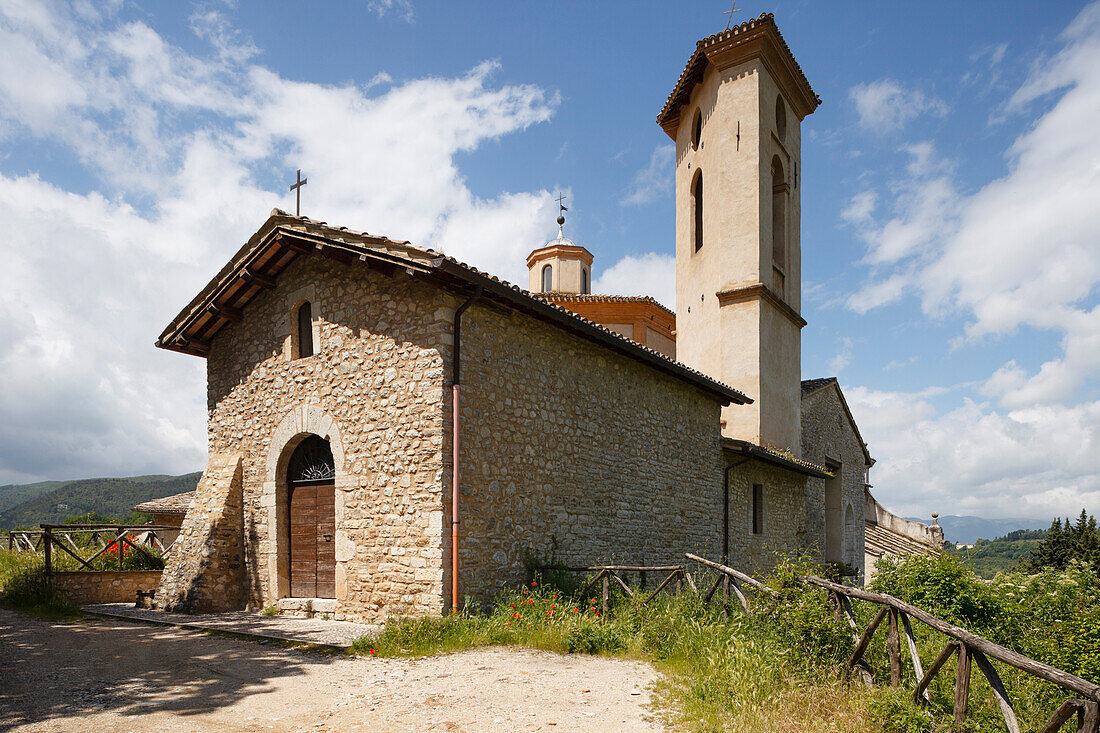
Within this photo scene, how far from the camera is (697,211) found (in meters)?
19.6

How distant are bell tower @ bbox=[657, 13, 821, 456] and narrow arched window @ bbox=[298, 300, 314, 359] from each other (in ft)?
34.9

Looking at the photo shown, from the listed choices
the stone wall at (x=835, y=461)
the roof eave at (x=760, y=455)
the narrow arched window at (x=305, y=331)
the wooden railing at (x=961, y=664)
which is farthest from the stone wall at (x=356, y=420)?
the stone wall at (x=835, y=461)

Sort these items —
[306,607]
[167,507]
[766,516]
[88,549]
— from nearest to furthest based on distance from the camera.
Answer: [306,607] → [88,549] → [766,516] → [167,507]

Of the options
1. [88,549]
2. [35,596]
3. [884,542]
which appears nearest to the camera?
[35,596]

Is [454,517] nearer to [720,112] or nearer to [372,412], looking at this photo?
[372,412]

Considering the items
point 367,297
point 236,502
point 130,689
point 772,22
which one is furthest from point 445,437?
point 772,22

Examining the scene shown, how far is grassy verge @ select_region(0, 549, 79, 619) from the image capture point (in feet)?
34.4

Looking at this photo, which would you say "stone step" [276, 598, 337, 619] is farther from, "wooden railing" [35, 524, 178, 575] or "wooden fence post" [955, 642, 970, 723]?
"wooden fence post" [955, 642, 970, 723]

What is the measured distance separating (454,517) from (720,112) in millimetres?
13942

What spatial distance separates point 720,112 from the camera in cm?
1803

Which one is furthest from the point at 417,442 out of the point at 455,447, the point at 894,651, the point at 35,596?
the point at 35,596

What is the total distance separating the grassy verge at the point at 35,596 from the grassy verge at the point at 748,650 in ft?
20.5

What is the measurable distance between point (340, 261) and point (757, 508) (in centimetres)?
1131

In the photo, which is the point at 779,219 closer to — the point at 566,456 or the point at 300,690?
the point at 566,456
